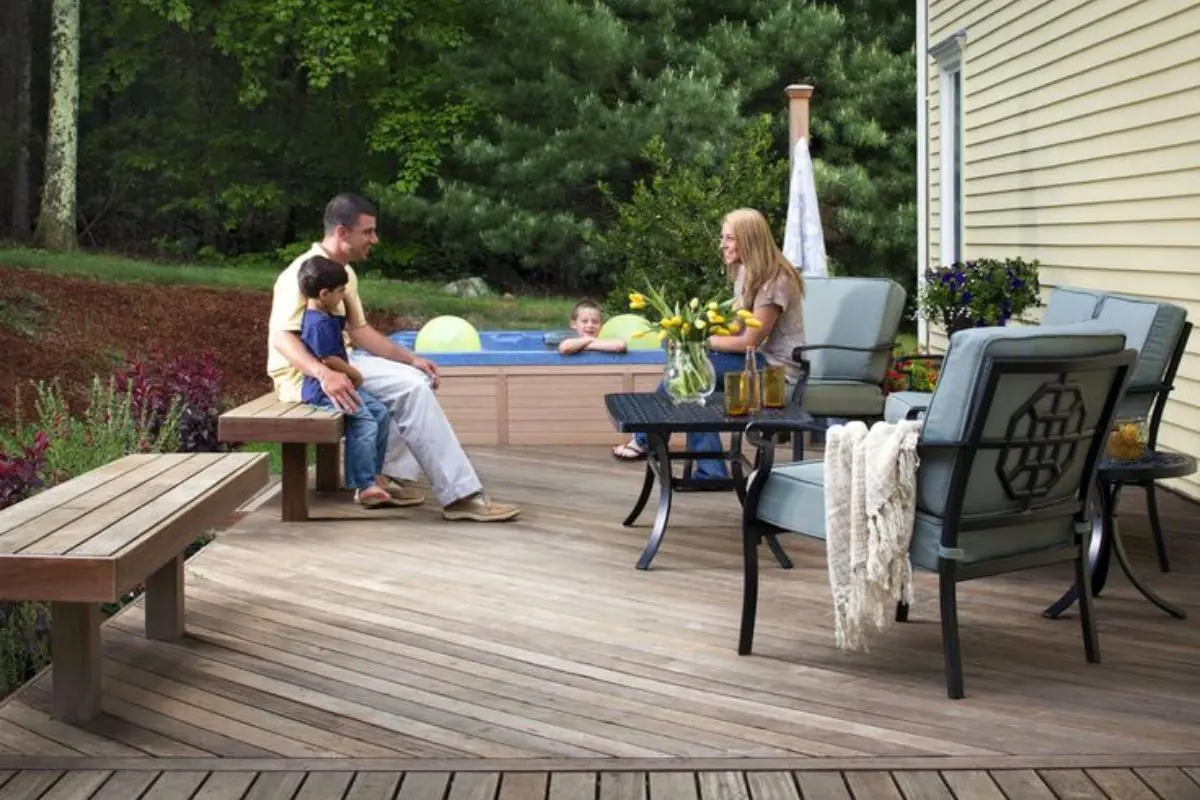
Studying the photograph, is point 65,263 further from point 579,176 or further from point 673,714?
point 673,714

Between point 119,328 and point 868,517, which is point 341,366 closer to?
point 868,517

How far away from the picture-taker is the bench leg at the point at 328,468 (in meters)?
7.73

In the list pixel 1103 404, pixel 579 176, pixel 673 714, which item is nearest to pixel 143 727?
pixel 673 714

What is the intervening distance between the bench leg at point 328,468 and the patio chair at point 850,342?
2036mm

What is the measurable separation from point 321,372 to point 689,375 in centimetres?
143

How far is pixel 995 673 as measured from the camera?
4.51m

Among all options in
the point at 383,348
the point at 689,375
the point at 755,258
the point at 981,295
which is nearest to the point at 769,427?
the point at 689,375

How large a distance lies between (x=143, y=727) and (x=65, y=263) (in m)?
14.7

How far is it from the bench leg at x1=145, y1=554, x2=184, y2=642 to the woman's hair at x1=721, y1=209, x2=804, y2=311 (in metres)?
2.83

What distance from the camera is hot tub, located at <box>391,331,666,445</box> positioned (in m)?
9.28

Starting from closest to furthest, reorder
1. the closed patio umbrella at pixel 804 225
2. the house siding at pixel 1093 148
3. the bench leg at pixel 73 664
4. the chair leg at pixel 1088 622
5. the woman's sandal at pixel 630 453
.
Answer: the bench leg at pixel 73 664 → the chair leg at pixel 1088 622 → the house siding at pixel 1093 148 → the woman's sandal at pixel 630 453 → the closed patio umbrella at pixel 804 225

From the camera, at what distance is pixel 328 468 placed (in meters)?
7.75

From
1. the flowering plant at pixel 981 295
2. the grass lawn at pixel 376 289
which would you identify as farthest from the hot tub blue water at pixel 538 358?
the grass lawn at pixel 376 289

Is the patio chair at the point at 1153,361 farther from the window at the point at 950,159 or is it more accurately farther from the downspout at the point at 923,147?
the downspout at the point at 923,147
